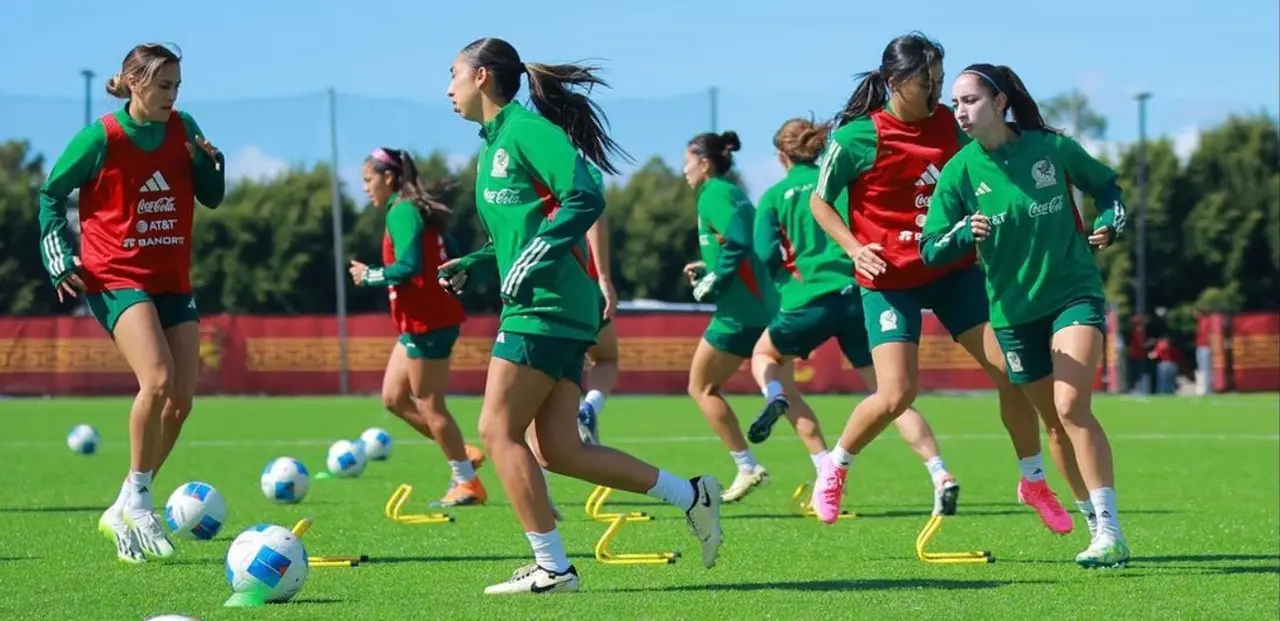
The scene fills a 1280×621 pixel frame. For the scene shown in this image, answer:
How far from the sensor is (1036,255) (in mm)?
7371

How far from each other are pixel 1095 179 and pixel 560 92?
7.57 feet

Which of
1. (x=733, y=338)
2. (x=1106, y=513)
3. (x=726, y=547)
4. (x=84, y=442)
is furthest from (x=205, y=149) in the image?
(x=84, y=442)

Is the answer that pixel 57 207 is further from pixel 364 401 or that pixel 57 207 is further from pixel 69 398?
pixel 69 398

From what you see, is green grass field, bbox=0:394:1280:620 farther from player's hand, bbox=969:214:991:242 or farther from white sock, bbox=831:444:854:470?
player's hand, bbox=969:214:991:242

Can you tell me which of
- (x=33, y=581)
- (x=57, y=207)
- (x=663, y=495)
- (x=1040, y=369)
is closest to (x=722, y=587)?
(x=663, y=495)

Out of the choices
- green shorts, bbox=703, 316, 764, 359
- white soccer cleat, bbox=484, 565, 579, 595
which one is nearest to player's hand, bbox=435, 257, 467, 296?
white soccer cleat, bbox=484, 565, 579, 595

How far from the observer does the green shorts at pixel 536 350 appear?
6535mm

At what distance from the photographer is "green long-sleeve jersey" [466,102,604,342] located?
6.36 m

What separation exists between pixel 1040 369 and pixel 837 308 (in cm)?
271

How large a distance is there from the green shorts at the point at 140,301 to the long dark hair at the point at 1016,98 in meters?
3.67

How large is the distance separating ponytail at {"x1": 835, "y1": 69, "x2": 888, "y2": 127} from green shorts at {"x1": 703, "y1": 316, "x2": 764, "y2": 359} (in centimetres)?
282

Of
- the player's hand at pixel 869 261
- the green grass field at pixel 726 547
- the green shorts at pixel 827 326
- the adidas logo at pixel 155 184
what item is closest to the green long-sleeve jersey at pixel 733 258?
the green shorts at pixel 827 326

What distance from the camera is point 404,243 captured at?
1070cm

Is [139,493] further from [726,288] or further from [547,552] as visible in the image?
[726,288]
